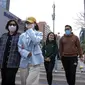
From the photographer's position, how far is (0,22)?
35.2 metres

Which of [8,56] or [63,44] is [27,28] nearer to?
[8,56]

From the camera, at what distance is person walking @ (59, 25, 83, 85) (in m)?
7.26

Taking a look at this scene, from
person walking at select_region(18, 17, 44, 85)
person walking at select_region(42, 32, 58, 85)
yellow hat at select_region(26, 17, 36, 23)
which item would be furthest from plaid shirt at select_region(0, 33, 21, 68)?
person walking at select_region(42, 32, 58, 85)

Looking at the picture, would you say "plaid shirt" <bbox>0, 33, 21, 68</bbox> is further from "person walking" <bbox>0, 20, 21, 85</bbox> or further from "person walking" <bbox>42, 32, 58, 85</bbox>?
"person walking" <bbox>42, 32, 58, 85</bbox>

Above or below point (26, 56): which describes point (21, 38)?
above

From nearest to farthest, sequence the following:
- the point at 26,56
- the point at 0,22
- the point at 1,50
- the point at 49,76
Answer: the point at 26,56, the point at 1,50, the point at 49,76, the point at 0,22

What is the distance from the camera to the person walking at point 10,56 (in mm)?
5316

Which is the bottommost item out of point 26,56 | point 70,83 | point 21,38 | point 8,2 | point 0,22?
point 70,83

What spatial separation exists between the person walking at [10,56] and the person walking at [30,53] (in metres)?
0.20

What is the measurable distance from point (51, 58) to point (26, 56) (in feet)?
9.34

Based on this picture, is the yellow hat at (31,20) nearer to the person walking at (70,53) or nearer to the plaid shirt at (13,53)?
the plaid shirt at (13,53)

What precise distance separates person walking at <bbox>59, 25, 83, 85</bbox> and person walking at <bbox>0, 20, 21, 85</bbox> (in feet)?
7.33

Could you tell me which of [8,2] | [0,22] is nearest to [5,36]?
[0,22]

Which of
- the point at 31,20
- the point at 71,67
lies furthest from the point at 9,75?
the point at 71,67
